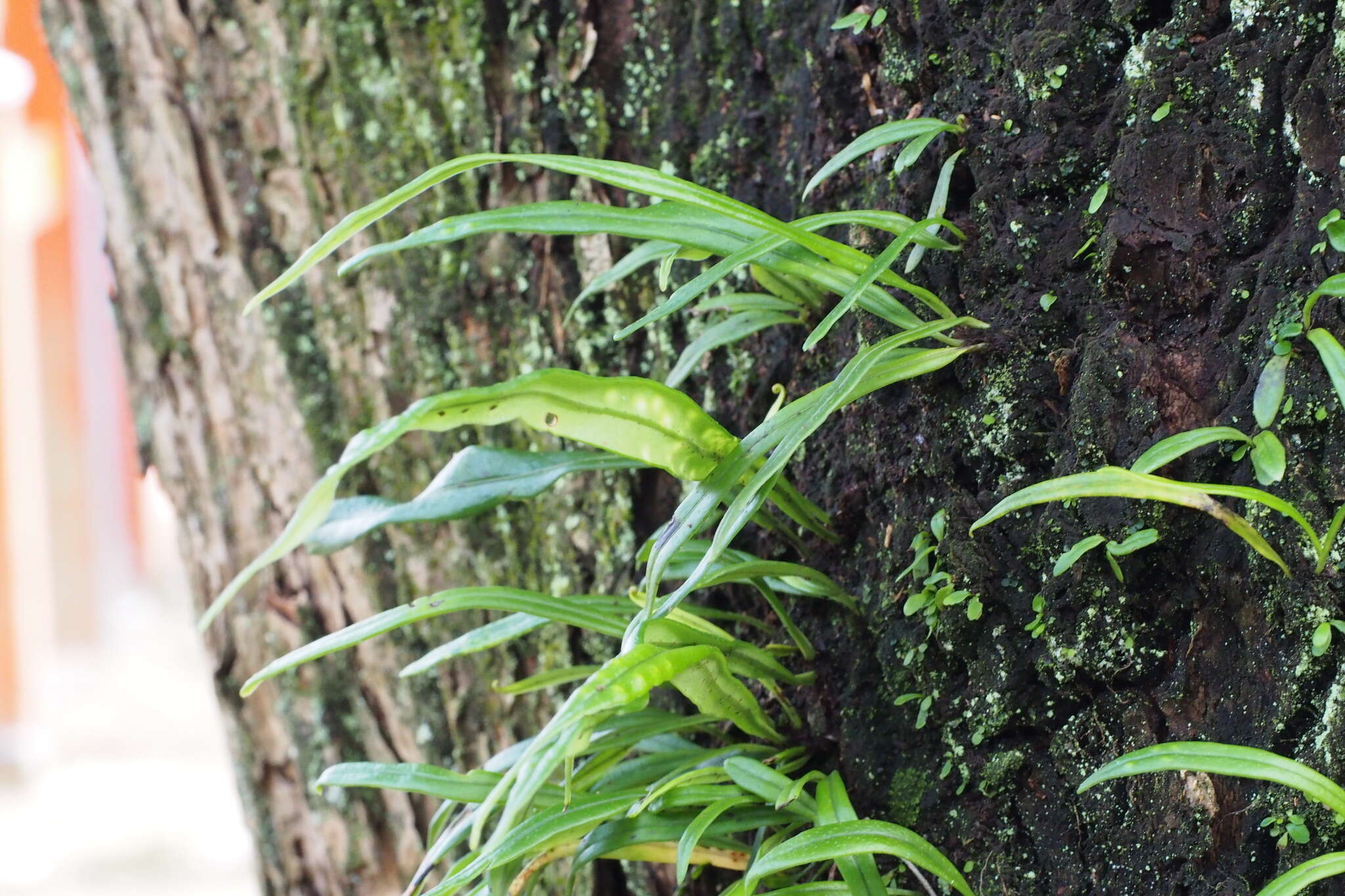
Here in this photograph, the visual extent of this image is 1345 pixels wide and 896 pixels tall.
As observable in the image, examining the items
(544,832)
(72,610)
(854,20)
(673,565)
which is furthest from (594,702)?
(72,610)

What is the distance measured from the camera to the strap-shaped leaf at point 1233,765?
0.54 metres

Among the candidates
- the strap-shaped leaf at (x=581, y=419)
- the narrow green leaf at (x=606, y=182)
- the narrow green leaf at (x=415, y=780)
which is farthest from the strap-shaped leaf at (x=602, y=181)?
the narrow green leaf at (x=415, y=780)

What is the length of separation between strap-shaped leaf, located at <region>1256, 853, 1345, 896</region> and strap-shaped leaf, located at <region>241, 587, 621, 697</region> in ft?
1.30

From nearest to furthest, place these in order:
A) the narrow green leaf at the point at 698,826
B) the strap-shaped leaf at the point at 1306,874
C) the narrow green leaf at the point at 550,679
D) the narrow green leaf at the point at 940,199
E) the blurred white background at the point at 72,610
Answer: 1. the strap-shaped leaf at the point at 1306,874
2. the narrow green leaf at the point at 698,826
3. the narrow green leaf at the point at 940,199
4. the narrow green leaf at the point at 550,679
5. the blurred white background at the point at 72,610

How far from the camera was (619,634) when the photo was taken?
0.75 meters

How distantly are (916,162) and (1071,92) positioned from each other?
110 millimetres

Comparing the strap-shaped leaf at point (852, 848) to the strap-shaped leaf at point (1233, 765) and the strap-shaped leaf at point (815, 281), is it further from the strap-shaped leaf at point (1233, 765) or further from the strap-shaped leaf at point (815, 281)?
the strap-shaped leaf at point (815, 281)

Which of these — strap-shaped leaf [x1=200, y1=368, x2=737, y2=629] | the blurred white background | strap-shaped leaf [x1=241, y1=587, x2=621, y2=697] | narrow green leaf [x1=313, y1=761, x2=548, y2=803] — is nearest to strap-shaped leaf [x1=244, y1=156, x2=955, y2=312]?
strap-shaped leaf [x1=200, y1=368, x2=737, y2=629]

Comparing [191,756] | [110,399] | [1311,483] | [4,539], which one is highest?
[110,399]

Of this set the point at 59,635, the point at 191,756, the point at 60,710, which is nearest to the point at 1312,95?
the point at 191,756

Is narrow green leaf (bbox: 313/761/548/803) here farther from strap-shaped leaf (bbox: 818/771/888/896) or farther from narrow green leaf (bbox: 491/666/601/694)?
strap-shaped leaf (bbox: 818/771/888/896)

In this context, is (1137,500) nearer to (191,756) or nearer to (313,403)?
(313,403)

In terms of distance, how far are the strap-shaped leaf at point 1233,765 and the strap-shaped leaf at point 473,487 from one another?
35 cm

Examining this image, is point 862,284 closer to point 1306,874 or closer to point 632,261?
point 632,261
